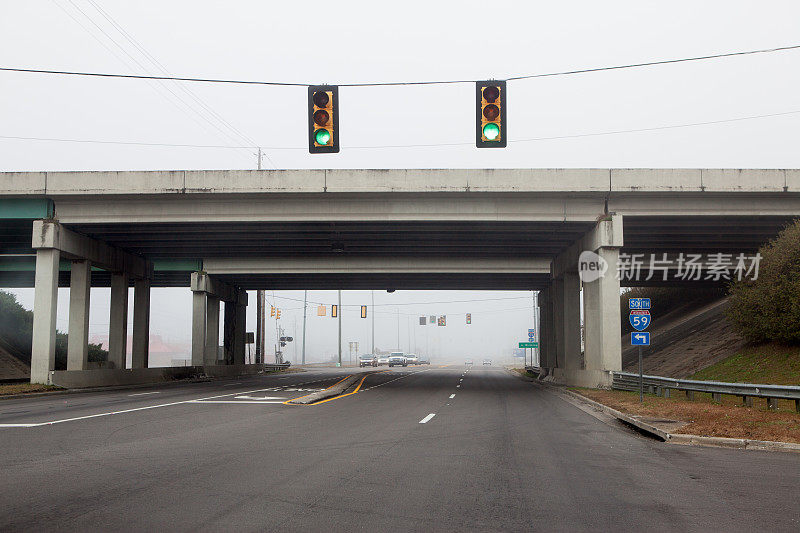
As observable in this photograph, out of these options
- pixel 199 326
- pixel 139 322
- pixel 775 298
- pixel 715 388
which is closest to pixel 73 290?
pixel 139 322

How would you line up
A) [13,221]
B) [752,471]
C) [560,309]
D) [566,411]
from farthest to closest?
1. [560,309]
2. [13,221]
3. [566,411]
4. [752,471]

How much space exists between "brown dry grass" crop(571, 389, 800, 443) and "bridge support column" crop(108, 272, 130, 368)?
26.2 metres

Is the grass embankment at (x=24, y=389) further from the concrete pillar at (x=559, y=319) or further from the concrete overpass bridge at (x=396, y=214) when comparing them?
the concrete pillar at (x=559, y=319)

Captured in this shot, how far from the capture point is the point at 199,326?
152 ft

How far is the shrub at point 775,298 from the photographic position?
2633cm

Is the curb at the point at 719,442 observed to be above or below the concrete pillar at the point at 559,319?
below

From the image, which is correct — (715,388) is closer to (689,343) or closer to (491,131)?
(491,131)

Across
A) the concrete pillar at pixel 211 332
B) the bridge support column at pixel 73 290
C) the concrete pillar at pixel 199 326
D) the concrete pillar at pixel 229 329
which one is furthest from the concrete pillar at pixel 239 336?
the bridge support column at pixel 73 290

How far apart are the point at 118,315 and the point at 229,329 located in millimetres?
16435

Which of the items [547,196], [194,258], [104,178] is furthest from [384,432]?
[194,258]

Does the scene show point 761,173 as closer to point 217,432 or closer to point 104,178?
point 217,432

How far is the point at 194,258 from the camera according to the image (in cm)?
4294

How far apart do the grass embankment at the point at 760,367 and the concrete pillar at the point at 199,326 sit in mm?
30464

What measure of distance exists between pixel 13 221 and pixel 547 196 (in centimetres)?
2354
